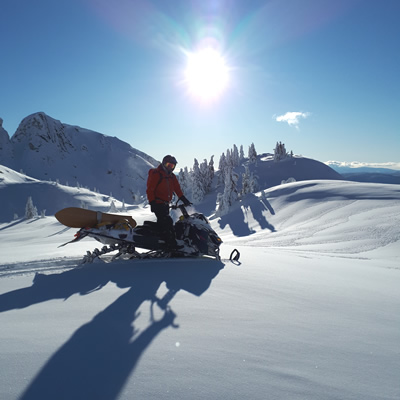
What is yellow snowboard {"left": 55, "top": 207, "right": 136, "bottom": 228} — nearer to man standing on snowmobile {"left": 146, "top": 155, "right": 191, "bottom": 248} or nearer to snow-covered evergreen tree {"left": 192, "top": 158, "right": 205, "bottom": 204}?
man standing on snowmobile {"left": 146, "top": 155, "right": 191, "bottom": 248}

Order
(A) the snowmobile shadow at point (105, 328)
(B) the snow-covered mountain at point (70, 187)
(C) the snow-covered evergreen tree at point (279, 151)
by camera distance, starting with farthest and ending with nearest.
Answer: (C) the snow-covered evergreen tree at point (279, 151) → (B) the snow-covered mountain at point (70, 187) → (A) the snowmobile shadow at point (105, 328)

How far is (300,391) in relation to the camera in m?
1.42

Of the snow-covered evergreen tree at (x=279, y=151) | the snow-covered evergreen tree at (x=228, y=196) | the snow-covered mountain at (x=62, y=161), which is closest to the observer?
the snow-covered evergreen tree at (x=228, y=196)

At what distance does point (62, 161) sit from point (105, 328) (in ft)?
665

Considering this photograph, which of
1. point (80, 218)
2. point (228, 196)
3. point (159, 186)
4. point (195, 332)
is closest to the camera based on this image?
point (195, 332)

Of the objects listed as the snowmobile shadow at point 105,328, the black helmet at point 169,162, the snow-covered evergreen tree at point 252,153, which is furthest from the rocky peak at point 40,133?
the snowmobile shadow at point 105,328

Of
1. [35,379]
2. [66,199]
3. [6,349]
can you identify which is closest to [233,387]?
[35,379]

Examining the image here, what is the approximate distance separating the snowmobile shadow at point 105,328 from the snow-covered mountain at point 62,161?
515 ft

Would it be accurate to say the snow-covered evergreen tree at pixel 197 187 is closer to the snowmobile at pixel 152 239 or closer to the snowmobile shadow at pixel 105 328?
the snowmobile at pixel 152 239

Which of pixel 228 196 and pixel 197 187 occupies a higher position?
pixel 197 187

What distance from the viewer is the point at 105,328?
2.11 m

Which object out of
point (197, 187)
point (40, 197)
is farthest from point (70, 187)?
point (197, 187)

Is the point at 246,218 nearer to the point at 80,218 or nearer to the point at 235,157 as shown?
the point at 80,218

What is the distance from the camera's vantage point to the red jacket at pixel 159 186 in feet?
17.5
